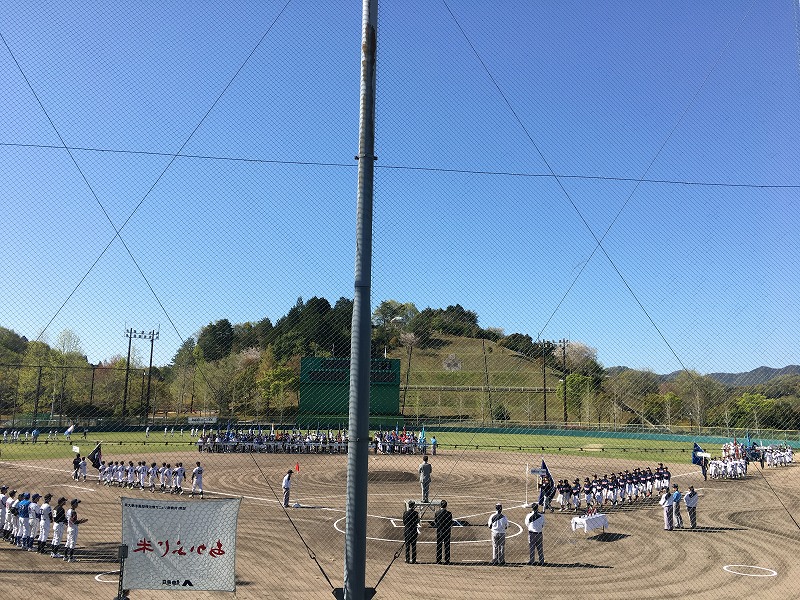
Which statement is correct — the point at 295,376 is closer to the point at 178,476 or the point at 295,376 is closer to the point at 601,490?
the point at 178,476

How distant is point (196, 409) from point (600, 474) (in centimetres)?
3500

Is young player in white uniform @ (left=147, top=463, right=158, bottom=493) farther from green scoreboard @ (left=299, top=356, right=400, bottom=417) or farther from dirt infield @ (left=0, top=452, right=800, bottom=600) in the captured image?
green scoreboard @ (left=299, top=356, right=400, bottom=417)

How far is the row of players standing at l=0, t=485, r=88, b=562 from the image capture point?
40.7 feet

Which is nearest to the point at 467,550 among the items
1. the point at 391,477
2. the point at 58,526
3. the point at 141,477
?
the point at 58,526

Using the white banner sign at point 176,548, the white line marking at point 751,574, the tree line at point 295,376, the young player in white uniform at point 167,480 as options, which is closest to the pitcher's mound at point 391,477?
the tree line at point 295,376

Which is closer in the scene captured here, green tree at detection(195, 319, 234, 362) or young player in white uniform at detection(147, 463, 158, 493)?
green tree at detection(195, 319, 234, 362)

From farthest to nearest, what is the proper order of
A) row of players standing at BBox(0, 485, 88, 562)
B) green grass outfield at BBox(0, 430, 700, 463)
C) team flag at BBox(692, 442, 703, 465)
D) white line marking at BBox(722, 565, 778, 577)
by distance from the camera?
green grass outfield at BBox(0, 430, 700, 463)
team flag at BBox(692, 442, 703, 465)
row of players standing at BBox(0, 485, 88, 562)
white line marking at BBox(722, 565, 778, 577)

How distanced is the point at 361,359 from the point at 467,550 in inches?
434

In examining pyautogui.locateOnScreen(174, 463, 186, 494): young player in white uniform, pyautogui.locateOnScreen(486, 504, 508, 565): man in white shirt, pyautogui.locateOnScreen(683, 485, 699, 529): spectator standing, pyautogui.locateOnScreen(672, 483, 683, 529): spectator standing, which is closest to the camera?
pyautogui.locateOnScreen(486, 504, 508, 565): man in white shirt

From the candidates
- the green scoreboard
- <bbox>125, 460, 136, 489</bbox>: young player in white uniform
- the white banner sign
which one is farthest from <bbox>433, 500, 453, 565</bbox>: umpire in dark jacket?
<bbox>125, 460, 136, 489</bbox>: young player in white uniform

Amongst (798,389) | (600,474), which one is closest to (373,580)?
(798,389)

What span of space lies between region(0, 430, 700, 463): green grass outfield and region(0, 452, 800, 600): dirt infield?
6.68 m

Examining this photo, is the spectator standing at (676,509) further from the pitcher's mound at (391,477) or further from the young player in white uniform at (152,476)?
the young player in white uniform at (152,476)

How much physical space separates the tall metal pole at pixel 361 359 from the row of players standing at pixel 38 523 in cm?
1037
